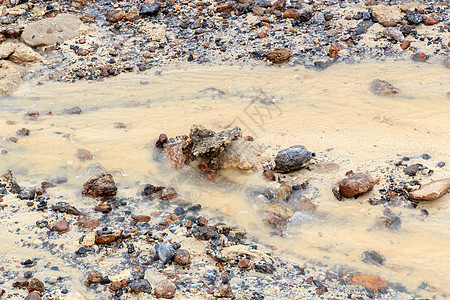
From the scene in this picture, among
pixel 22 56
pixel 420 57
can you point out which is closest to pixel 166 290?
pixel 22 56

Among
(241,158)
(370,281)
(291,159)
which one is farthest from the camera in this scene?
(241,158)

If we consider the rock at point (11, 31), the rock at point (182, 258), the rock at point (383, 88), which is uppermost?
the rock at point (11, 31)

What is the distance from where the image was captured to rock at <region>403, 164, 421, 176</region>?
554 centimetres

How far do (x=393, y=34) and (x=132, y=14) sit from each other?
4820 millimetres

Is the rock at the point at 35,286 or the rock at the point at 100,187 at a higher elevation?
the rock at the point at 35,286

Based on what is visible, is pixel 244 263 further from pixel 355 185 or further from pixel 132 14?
pixel 132 14

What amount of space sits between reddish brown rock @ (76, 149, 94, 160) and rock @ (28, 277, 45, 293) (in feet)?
7.98

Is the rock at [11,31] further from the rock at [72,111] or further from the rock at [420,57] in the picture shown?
the rock at [420,57]

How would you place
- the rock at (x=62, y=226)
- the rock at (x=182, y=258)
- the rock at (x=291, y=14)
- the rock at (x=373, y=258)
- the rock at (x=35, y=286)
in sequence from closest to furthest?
the rock at (x=35, y=286), the rock at (x=182, y=258), the rock at (x=373, y=258), the rock at (x=62, y=226), the rock at (x=291, y=14)

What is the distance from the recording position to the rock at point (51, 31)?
27.9 feet

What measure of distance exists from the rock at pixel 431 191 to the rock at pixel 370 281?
1291 millimetres

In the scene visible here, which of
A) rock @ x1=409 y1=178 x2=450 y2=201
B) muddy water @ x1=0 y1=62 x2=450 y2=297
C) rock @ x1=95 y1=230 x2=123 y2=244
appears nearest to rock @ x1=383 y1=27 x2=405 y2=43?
muddy water @ x1=0 y1=62 x2=450 y2=297

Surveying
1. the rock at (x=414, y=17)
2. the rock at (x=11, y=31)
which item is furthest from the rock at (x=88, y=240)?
the rock at (x=414, y=17)

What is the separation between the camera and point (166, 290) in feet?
13.0
